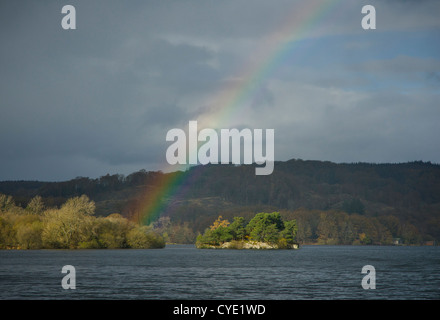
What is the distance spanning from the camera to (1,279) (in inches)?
3383

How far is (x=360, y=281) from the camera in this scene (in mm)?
89438

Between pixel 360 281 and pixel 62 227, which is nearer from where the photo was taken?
pixel 360 281

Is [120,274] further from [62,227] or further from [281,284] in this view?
[62,227]

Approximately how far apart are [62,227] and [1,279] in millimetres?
114656
